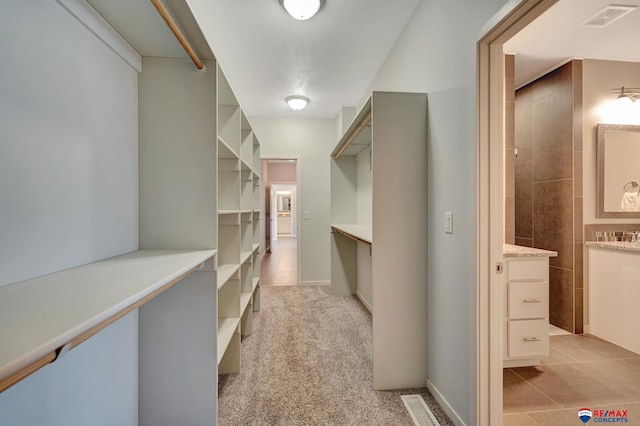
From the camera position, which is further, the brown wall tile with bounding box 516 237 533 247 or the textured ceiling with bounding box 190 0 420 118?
the brown wall tile with bounding box 516 237 533 247

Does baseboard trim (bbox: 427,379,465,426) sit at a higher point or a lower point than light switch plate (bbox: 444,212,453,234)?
lower

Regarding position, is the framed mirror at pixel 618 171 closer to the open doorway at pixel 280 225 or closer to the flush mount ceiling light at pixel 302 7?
the flush mount ceiling light at pixel 302 7

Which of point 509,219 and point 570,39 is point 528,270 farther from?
point 570,39

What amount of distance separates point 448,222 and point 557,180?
6.48 feet

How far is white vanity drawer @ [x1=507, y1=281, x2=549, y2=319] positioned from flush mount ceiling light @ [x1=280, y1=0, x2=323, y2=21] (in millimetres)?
2409

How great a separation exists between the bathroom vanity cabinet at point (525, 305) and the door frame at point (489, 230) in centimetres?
79

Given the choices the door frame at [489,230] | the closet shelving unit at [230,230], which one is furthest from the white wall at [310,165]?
the door frame at [489,230]

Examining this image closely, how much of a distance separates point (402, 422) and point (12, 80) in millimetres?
2160

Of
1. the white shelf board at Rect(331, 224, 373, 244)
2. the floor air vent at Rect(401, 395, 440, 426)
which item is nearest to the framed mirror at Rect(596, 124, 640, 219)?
the white shelf board at Rect(331, 224, 373, 244)

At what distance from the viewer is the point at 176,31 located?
1.05m

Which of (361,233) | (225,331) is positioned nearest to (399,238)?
(361,233)

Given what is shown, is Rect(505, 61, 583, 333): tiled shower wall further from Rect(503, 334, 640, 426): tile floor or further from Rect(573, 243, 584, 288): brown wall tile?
Rect(503, 334, 640, 426): tile floor

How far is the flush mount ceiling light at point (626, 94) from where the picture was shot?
2602 millimetres

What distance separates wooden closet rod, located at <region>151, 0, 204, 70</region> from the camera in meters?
0.91
